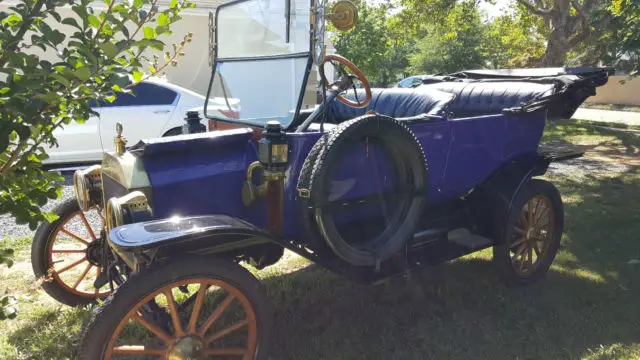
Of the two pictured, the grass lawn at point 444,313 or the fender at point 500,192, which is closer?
the grass lawn at point 444,313

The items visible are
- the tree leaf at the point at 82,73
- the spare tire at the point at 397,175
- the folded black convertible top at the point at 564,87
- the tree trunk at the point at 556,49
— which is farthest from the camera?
the tree trunk at the point at 556,49

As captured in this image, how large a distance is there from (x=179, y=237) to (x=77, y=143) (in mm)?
5354

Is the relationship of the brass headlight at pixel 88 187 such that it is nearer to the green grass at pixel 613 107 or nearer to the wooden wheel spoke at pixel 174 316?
the wooden wheel spoke at pixel 174 316

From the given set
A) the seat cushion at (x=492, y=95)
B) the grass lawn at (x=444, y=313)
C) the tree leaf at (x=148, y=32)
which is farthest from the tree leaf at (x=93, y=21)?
the seat cushion at (x=492, y=95)

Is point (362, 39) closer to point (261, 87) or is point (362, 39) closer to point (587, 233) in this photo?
point (587, 233)

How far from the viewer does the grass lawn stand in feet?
9.19

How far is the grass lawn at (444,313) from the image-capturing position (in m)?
2.80

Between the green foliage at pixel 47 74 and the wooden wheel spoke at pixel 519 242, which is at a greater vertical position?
the green foliage at pixel 47 74

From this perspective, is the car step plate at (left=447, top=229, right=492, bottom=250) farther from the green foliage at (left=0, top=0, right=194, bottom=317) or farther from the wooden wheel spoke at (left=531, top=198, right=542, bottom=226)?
the green foliage at (left=0, top=0, right=194, bottom=317)

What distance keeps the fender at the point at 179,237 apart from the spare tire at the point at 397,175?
0.31 metres

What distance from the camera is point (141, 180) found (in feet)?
8.04

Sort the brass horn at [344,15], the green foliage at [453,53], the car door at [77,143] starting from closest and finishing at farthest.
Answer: the brass horn at [344,15] → the car door at [77,143] → the green foliage at [453,53]

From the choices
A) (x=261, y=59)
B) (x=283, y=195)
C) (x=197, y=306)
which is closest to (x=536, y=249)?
(x=283, y=195)

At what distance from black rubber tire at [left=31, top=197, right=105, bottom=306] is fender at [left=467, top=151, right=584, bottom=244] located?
8.68 feet
